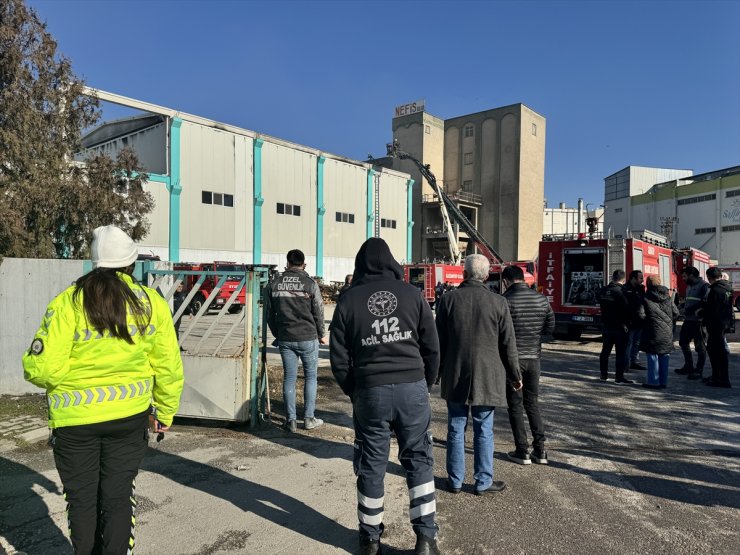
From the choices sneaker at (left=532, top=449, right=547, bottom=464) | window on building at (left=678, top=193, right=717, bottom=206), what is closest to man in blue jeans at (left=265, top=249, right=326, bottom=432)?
sneaker at (left=532, top=449, right=547, bottom=464)

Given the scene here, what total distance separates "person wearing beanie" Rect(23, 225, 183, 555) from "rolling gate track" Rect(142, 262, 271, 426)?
104 inches

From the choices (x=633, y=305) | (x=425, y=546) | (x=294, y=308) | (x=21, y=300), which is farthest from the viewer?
(x=633, y=305)

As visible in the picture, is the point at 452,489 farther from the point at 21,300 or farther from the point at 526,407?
the point at 21,300

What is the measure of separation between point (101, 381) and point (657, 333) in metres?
7.70

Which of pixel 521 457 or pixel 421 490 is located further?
pixel 521 457

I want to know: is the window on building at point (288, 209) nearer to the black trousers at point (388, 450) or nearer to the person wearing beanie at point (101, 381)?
the black trousers at point (388, 450)

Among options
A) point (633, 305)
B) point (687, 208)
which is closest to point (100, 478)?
point (633, 305)

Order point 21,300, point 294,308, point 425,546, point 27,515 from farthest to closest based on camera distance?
point 21,300
point 294,308
point 27,515
point 425,546

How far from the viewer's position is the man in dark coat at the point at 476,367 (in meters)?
3.75

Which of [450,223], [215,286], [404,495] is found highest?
[450,223]

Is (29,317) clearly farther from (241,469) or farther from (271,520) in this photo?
(271,520)

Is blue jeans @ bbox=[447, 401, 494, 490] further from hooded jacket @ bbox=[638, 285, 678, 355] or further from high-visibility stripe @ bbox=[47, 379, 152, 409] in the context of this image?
hooded jacket @ bbox=[638, 285, 678, 355]

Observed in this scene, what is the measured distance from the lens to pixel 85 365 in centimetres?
228

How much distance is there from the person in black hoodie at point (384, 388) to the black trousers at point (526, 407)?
166cm
